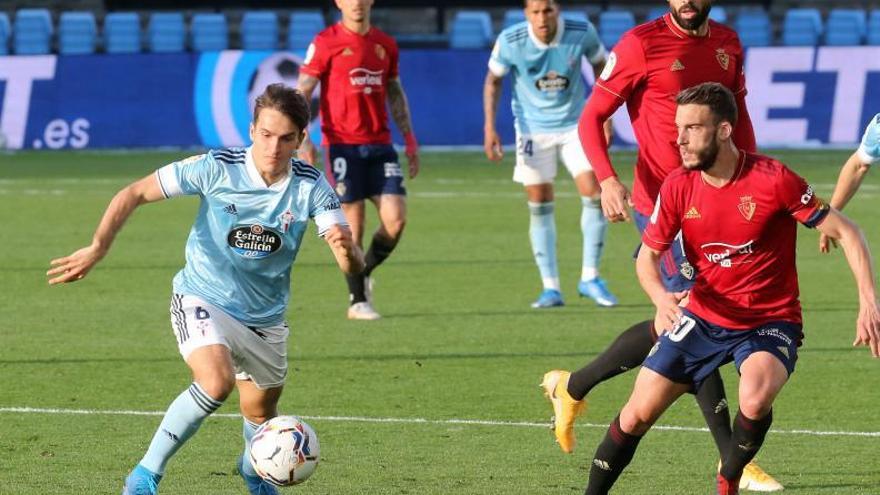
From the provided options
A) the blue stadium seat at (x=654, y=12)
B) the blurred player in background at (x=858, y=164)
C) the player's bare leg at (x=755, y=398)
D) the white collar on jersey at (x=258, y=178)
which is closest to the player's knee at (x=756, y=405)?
the player's bare leg at (x=755, y=398)

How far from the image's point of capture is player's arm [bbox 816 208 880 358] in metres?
6.36

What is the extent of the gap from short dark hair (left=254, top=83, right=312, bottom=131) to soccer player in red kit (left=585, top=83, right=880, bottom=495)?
4.55 ft

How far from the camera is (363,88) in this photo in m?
12.4

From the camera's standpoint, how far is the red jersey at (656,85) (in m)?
7.87

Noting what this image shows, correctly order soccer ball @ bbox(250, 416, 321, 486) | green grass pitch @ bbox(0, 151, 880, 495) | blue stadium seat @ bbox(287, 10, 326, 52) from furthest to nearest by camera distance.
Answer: blue stadium seat @ bbox(287, 10, 326, 52)
green grass pitch @ bbox(0, 151, 880, 495)
soccer ball @ bbox(250, 416, 321, 486)

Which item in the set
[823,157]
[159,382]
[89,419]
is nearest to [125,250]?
[159,382]

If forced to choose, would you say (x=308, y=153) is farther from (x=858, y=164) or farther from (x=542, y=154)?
(x=858, y=164)

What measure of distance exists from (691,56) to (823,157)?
54.5 feet

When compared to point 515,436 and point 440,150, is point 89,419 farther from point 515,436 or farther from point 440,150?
point 440,150

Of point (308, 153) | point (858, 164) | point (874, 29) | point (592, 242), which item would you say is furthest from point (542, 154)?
point (874, 29)

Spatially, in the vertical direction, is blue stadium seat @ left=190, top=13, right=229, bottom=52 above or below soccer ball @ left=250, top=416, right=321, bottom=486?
below

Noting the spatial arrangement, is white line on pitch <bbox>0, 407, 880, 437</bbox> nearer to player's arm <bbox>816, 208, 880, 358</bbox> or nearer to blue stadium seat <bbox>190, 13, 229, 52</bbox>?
player's arm <bbox>816, 208, 880, 358</bbox>

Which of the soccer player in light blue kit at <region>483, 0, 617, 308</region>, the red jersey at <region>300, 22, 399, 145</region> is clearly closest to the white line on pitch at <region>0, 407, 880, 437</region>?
the red jersey at <region>300, 22, 399, 145</region>

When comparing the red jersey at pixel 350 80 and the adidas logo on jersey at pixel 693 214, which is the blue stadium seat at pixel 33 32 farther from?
the adidas logo on jersey at pixel 693 214
